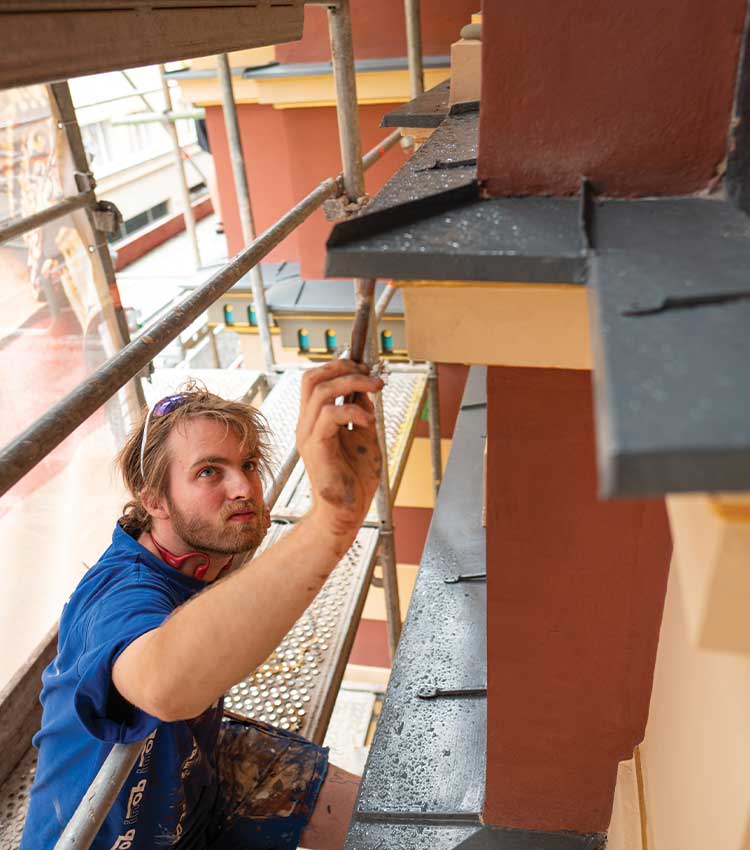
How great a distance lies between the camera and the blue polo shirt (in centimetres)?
140

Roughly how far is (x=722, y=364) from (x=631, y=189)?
0.55 metres

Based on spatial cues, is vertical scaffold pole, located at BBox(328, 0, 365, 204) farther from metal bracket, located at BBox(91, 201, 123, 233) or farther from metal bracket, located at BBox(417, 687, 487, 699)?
metal bracket, located at BBox(417, 687, 487, 699)

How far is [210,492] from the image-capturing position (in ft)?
5.75

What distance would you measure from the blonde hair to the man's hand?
57 cm

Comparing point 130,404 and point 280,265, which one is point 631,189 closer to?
point 130,404

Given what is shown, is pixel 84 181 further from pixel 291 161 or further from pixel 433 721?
pixel 291 161

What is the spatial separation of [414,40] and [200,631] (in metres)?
3.39

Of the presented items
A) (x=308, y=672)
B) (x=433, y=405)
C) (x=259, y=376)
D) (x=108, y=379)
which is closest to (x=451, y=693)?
(x=308, y=672)

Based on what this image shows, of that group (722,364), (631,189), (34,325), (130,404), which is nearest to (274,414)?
(130,404)

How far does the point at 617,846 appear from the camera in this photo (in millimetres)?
1806

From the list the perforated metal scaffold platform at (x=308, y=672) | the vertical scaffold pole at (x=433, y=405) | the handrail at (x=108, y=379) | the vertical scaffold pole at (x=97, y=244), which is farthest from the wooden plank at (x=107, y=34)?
the vertical scaffold pole at (x=433, y=405)

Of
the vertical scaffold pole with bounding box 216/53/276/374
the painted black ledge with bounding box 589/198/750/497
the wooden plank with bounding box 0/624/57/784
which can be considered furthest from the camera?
the vertical scaffold pole with bounding box 216/53/276/374

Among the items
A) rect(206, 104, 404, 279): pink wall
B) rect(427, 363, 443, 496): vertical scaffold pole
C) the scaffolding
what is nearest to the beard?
the scaffolding

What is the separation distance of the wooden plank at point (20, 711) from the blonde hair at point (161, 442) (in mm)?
816
